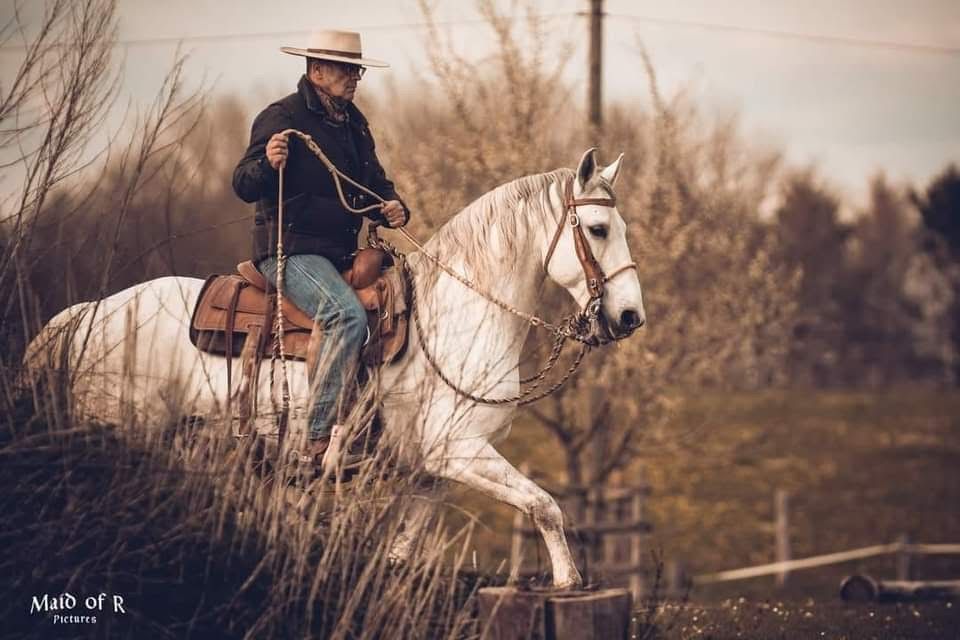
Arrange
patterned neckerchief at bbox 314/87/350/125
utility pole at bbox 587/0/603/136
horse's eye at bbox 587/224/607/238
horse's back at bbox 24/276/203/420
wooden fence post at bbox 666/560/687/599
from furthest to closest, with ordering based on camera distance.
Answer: wooden fence post at bbox 666/560/687/599
utility pole at bbox 587/0/603/136
patterned neckerchief at bbox 314/87/350/125
horse's eye at bbox 587/224/607/238
horse's back at bbox 24/276/203/420

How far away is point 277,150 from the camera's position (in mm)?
6547

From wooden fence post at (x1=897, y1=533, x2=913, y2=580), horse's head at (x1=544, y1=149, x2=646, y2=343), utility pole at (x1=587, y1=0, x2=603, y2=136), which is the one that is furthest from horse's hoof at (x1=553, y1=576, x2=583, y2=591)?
wooden fence post at (x1=897, y1=533, x2=913, y2=580)

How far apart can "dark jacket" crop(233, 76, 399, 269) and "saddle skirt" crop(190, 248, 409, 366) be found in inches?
8.0

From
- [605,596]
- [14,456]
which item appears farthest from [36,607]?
[605,596]

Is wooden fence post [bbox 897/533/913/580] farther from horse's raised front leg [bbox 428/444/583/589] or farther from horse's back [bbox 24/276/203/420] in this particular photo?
horse's back [bbox 24/276/203/420]

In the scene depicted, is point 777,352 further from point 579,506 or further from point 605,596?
point 605,596

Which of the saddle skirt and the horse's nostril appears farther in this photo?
the saddle skirt

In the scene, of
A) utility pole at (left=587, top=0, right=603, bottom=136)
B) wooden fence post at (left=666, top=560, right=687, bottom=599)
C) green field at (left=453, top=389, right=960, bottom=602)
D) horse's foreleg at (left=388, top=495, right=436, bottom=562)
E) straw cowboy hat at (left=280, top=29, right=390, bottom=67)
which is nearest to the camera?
horse's foreleg at (left=388, top=495, right=436, bottom=562)

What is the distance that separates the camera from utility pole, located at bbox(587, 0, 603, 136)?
14.7 meters

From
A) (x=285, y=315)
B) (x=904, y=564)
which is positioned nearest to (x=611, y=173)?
(x=285, y=315)

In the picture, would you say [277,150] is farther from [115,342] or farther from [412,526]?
[412,526]

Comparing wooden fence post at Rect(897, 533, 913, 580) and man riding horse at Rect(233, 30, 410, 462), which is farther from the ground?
→ man riding horse at Rect(233, 30, 410, 462)

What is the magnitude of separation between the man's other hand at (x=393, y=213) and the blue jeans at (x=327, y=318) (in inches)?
17.6

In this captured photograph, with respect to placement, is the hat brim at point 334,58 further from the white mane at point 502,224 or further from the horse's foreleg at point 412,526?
the horse's foreleg at point 412,526
